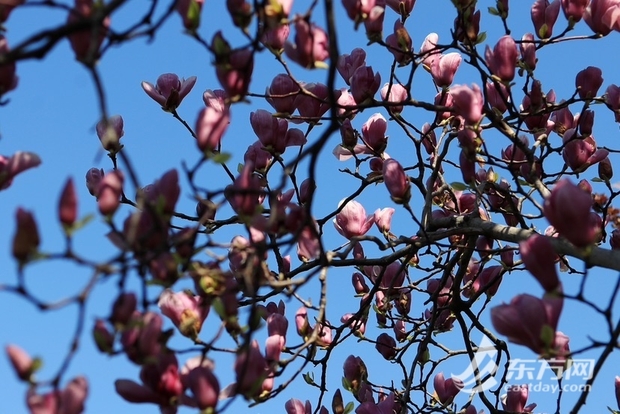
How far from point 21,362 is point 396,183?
1.03 meters

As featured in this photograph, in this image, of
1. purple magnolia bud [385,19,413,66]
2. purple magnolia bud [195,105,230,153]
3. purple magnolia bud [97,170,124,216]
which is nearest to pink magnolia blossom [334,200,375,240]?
purple magnolia bud [385,19,413,66]

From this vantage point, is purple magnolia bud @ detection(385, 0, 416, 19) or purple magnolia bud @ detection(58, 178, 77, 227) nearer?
purple magnolia bud @ detection(58, 178, 77, 227)

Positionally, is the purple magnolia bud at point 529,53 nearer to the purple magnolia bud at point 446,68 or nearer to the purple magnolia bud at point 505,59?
the purple magnolia bud at point 446,68

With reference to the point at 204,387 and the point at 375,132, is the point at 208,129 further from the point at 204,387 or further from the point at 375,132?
the point at 375,132

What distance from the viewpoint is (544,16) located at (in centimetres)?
258

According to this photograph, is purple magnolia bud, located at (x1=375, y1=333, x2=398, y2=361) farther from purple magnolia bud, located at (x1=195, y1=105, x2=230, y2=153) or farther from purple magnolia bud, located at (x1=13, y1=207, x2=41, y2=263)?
purple magnolia bud, located at (x1=13, y1=207, x2=41, y2=263)

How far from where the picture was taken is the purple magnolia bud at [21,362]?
125cm

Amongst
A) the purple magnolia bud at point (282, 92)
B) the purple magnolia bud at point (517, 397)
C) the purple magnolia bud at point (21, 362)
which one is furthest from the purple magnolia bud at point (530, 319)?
the purple magnolia bud at point (517, 397)

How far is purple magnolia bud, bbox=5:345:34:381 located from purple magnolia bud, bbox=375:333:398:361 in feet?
6.14

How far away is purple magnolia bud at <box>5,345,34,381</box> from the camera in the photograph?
1.25 metres

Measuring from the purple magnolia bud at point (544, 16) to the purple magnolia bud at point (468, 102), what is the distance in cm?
79

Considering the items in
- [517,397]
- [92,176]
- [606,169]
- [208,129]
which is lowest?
[208,129]

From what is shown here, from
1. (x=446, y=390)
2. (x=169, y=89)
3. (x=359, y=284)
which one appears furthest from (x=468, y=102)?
(x=446, y=390)

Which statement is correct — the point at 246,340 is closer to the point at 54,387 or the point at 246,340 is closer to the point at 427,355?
the point at 54,387
